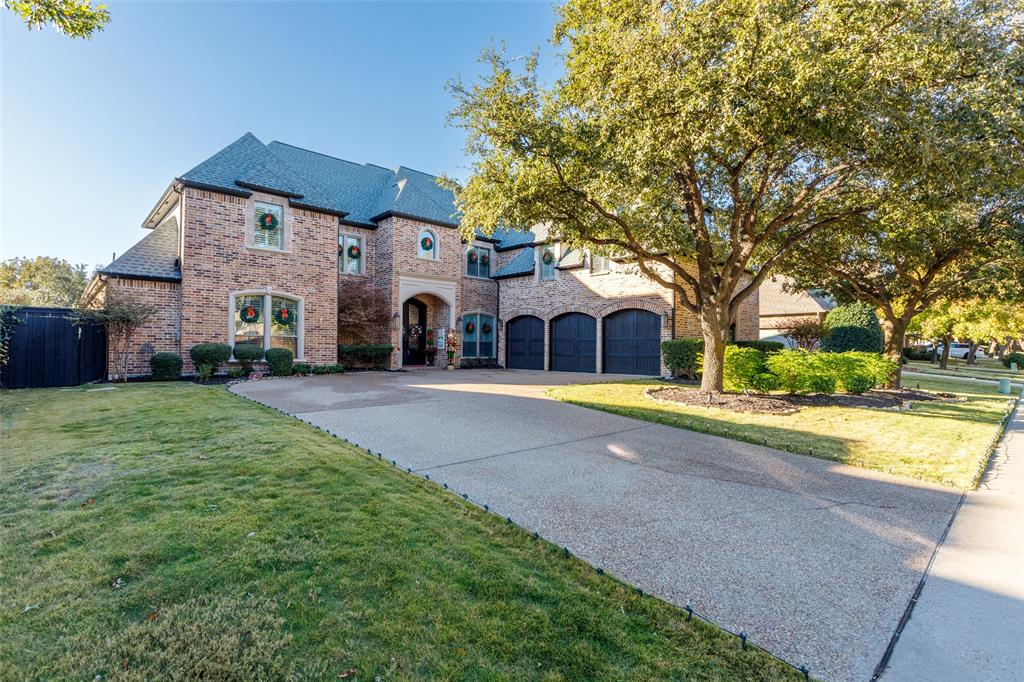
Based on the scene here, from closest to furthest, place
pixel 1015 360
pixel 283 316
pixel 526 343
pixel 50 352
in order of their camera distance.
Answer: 1. pixel 50 352
2. pixel 283 316
3. pixel 526 343
4. pixel 1015 360

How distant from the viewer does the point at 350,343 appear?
18.2 m

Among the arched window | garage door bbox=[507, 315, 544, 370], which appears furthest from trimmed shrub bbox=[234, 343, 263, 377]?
garage door bbox=[507, 315, 544, 370]

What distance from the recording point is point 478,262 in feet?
72.1

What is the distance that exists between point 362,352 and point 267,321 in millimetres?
3615

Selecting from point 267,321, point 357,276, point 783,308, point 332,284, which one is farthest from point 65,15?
point 783,308

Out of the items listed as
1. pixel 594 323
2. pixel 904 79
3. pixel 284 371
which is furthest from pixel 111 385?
pixel 904 79

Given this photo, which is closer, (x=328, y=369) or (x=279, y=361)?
(x=279, y=361)

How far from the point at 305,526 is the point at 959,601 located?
4190mm

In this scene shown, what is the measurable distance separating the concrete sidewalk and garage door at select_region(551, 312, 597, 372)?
1462 centimetres

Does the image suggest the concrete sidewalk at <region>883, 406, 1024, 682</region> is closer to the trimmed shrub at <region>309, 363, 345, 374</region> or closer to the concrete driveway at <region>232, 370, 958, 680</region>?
the concrete driveway at <region>232, 370, 958, 680</region>

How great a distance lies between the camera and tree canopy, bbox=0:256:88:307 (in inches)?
1385

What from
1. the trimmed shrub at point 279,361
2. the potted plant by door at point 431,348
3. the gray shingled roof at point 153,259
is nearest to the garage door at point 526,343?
the potted plant by door at point 431,348

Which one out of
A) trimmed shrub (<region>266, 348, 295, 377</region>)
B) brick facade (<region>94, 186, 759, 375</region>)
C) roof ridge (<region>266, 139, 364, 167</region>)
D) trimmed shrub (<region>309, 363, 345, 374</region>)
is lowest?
trimmed shrub (<region>309, 363, 345, 374</region>)

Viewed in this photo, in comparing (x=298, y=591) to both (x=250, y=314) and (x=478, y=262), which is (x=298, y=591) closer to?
(x=250, y=314)
